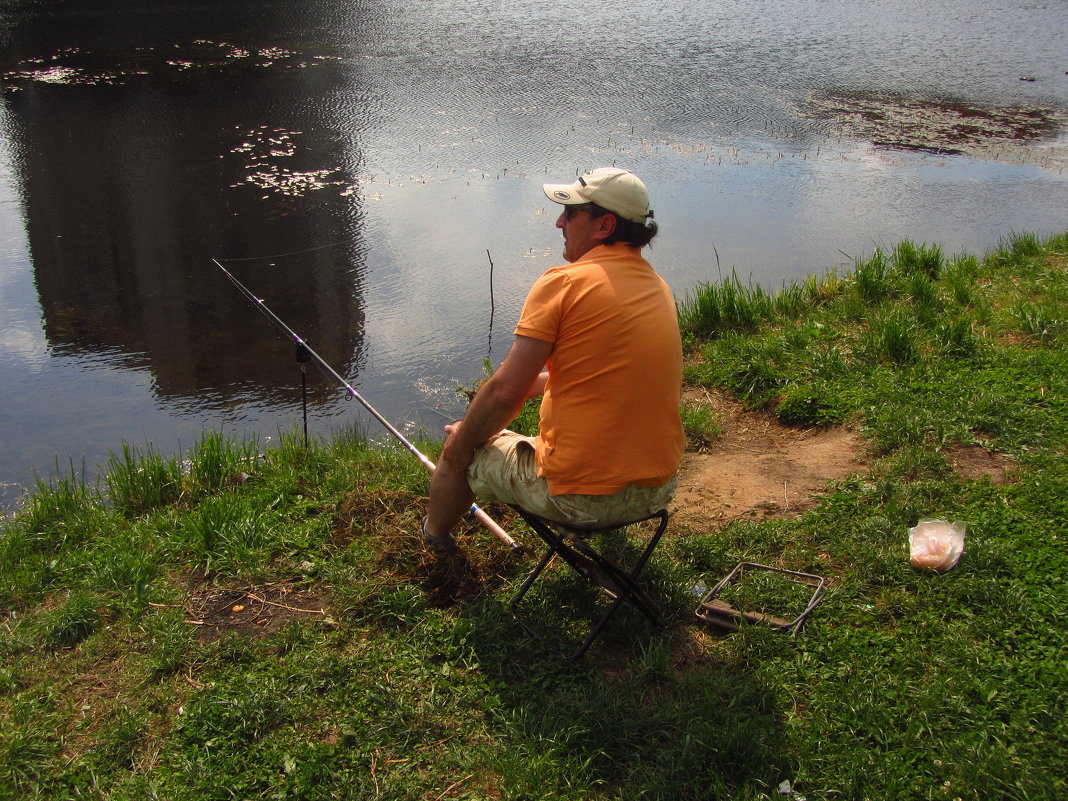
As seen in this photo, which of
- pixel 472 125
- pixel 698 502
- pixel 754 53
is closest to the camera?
pixel 698 502

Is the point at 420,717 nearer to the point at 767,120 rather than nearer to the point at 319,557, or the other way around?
the point at 319,557

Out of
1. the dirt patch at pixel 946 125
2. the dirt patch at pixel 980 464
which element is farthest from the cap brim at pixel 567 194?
the dirt patch at pixel 946 125

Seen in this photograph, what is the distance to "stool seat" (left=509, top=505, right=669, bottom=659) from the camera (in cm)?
312

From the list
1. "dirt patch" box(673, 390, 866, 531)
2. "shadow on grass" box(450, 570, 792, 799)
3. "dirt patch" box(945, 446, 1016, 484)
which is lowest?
"shadow on grass" box(450, 570, 792, 799)

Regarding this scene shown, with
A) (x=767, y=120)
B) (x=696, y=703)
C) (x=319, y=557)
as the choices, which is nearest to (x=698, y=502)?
(x=696, y=703)

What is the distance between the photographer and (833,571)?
3549 millimetres

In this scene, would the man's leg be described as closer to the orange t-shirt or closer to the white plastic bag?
the orange t-shirt

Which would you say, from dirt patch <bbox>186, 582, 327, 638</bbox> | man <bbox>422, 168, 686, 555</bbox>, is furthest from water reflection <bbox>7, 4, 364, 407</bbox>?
man <bbox>422, 168, 686, 555</bbox>

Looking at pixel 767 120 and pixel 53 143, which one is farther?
pixel 767 120

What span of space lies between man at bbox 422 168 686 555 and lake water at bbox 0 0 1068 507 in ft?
8.62

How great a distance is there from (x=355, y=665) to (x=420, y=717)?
1.14 ft

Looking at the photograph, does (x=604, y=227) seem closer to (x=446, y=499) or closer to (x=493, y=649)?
(x=446, y=499)

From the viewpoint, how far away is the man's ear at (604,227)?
10.1 feet

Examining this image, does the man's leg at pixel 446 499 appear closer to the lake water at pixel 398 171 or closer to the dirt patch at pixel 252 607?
the dirt patch at pixel 252 607
